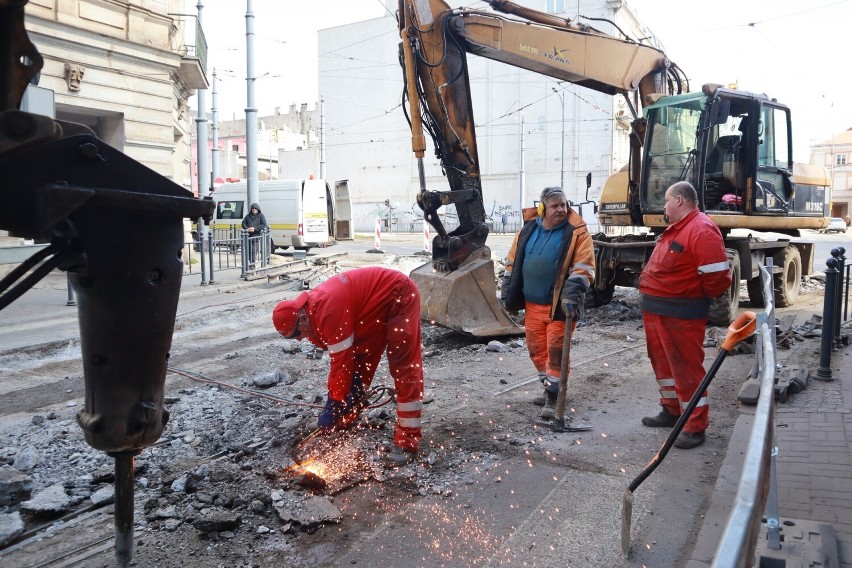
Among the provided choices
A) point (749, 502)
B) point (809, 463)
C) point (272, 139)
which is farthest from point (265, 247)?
point (272, 139)

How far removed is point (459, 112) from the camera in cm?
793

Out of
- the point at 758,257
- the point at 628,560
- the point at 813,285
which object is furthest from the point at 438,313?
the point at 813,285

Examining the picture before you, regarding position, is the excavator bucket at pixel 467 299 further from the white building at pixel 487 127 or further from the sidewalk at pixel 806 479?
the white building at pixel 487 127

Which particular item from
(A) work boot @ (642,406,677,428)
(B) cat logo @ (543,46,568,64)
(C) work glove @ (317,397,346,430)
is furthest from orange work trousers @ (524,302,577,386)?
(B) cat logo @ (543,46,568,64)

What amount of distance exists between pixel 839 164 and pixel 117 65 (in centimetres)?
6584

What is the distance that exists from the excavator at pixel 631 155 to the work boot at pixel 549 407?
6.73 feet

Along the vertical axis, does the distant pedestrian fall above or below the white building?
below

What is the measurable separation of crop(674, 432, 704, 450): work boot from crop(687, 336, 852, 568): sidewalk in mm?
273

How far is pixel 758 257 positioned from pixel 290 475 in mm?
8604

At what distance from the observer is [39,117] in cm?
150

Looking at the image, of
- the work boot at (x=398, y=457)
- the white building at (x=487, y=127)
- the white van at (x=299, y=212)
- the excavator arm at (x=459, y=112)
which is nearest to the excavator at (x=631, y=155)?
the excavator arm at (x=459, y=112)

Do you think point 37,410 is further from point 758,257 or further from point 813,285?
point 813,285

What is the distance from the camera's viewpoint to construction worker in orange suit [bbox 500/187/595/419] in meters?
5.36

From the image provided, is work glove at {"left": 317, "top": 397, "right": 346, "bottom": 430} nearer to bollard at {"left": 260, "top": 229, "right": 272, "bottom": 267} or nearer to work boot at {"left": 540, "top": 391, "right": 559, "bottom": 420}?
work boot at {"left": 540, "top": 391, "right": 559, "bottom": 420}
